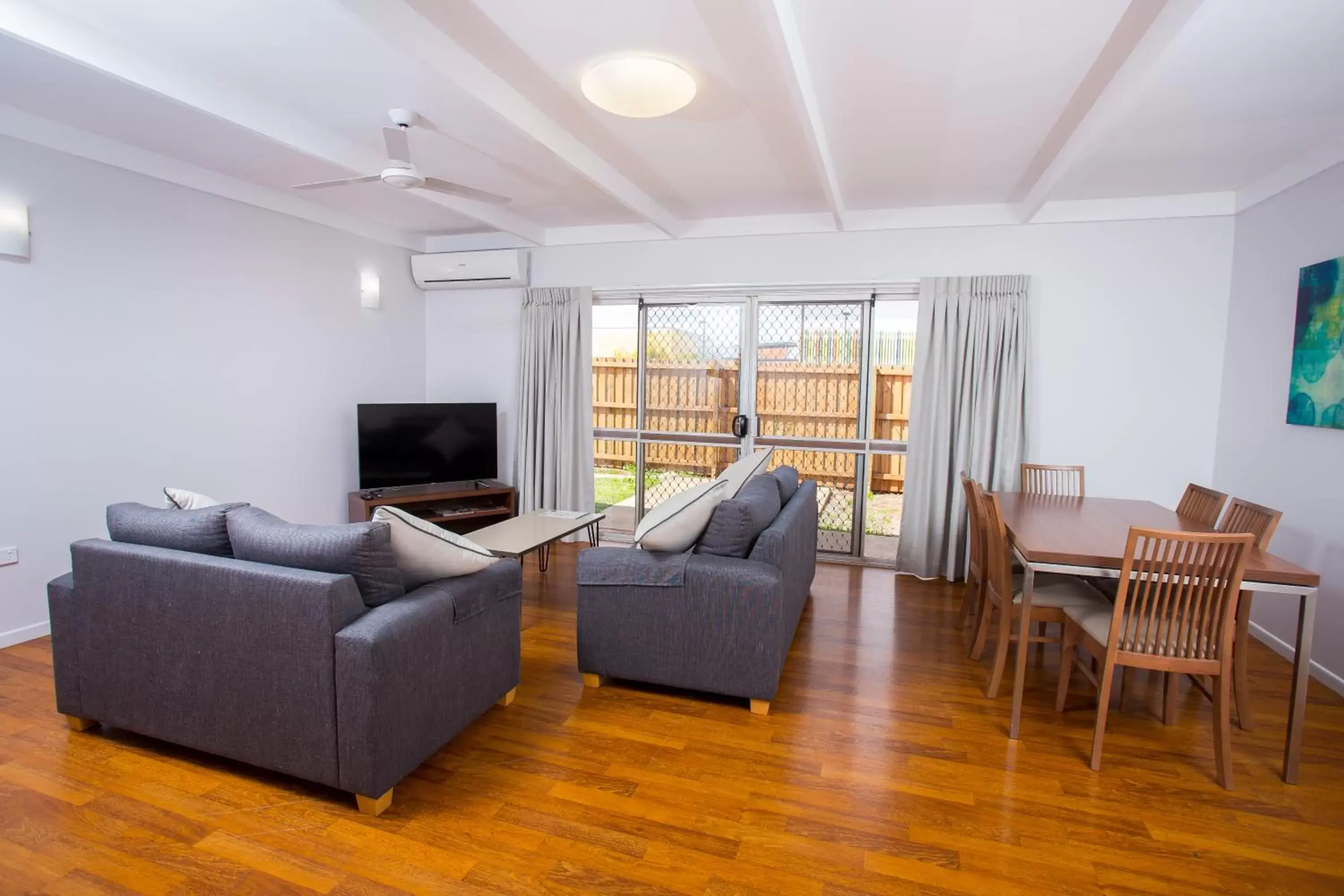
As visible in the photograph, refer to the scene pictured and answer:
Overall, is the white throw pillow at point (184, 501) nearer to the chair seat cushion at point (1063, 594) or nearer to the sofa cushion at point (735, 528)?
the sofa cushion at point (735, 528)

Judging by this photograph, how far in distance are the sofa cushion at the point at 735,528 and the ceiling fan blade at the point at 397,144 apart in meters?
2.06

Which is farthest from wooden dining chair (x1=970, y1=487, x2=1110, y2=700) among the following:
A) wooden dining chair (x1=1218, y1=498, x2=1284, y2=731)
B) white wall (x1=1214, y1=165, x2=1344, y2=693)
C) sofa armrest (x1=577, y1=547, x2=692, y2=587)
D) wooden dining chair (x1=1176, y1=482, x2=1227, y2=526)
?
sofa armrest (x1=577, y1=547, x2=692, y2=587)

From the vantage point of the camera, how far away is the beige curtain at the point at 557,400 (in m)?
5.39

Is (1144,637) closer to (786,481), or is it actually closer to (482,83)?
(786,481)

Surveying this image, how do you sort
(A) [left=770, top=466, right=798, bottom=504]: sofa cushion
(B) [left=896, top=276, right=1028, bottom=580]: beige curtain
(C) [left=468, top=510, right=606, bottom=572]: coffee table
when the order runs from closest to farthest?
(C) [left=468, top=510, right=606, bottom=572]: coffee table < (A) [left=770, top=466, right=798, bottom=504]: sofa cushion < (B) [left=896, top=276, right=1028, bottom=580]: beige curtain

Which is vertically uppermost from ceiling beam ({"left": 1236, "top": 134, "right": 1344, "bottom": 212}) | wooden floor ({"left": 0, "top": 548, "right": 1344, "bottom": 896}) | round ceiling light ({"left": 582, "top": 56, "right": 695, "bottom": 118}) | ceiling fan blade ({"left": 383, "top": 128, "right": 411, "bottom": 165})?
ceiling beam ({"left": 1236, "top": 134, "right": 1344, "bottom": 212})

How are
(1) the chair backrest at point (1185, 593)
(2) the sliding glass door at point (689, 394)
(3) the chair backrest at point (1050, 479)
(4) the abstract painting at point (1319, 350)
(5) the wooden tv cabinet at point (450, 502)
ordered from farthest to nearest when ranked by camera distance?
1. (2) the sliding glass door at point (689, 394)
2. (5) the wooden tv cabinet at point (450, 502)
3. (3) the chair backrest at point (1050, 479)
4. (4) the abstract painting at point (1319, 350)
5. (1) the chair backrest at point (1185, 593)

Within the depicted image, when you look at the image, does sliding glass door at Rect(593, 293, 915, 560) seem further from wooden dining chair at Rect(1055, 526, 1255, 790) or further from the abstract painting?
wooden dining chair at Rect(1055, 526, 1255, 790)

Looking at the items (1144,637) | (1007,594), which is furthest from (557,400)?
(1144,637)

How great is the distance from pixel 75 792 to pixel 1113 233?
574cm

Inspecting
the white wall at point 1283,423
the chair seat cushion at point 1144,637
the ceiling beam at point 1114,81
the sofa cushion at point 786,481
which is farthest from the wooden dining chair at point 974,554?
the ceiling beam at point 1114,81

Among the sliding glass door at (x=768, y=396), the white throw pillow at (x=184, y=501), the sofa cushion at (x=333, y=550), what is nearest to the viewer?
the sofa cushion at (x=333, y=550)

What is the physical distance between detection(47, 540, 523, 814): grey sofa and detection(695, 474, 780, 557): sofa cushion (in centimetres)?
93

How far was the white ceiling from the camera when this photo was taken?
7.45 ft
